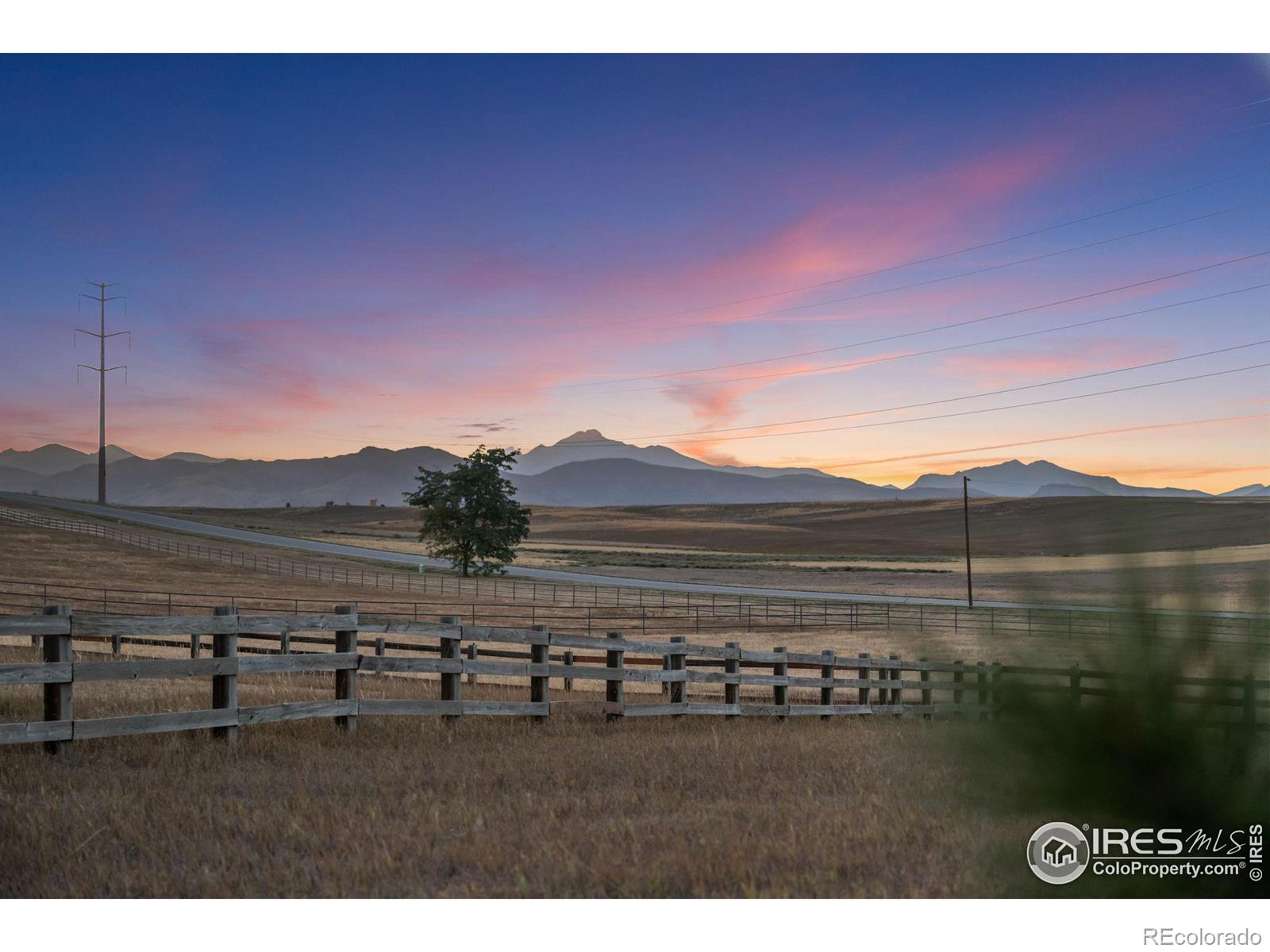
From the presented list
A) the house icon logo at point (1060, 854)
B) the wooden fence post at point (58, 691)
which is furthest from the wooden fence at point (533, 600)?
the house icon logo at point (1060, 854)

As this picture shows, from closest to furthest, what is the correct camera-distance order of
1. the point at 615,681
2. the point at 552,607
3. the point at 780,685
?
the point at 615,681 → the point at 780,685 → the point at 552,607

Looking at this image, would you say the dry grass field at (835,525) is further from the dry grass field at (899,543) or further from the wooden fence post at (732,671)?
the wooden fence post at (732,671)

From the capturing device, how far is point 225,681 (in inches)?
378

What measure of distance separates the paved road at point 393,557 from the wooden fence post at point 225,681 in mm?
43678

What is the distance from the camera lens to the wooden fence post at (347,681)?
10.4 meters

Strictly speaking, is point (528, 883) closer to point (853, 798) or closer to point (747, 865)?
point (747, 865)

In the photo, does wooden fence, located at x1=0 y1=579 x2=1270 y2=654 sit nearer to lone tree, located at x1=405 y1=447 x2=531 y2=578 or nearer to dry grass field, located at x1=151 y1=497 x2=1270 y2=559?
lone tree, located at x1=405 y1=447 x2=531 y2=578

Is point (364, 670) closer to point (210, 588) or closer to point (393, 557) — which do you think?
point (210, 588)

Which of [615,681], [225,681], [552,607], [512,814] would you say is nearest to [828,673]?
[615,681]

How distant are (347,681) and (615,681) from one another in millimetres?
3758

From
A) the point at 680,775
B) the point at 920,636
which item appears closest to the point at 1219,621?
the point at 920,636

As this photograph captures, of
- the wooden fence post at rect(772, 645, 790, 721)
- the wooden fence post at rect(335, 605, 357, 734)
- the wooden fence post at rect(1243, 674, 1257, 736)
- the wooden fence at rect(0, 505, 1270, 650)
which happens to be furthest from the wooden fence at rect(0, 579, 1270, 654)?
the wooden fence post at rect(1243, 674, 1257, 736)

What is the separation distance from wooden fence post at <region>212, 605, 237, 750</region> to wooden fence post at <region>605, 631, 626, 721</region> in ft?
15.3

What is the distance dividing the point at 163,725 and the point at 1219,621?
8.15 m
